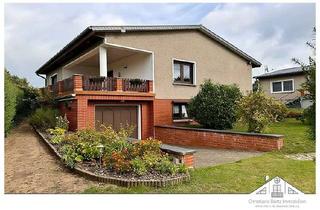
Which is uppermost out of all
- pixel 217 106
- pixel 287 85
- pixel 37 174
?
pixel 287 85

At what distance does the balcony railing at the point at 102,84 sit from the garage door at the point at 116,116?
1084mm

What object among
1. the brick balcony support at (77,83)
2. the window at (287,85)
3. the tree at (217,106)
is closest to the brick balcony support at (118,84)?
the brick balcony support at (77,83)

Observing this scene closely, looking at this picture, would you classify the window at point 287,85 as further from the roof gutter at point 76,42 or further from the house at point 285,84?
the roof gutter at point 76,42

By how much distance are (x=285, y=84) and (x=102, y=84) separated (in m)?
21.2

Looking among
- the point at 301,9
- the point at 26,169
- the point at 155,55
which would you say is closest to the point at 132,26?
the point at 155,55

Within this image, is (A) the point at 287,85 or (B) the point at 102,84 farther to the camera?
(A) the point at 287,85

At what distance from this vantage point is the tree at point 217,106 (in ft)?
49.8

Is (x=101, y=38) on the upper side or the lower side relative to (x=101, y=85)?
upper

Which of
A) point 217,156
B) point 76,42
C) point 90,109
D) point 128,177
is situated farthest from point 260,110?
point 76,42

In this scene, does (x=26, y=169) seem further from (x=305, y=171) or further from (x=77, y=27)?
(x=77, y=27)

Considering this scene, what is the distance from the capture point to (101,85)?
14789 millimetres

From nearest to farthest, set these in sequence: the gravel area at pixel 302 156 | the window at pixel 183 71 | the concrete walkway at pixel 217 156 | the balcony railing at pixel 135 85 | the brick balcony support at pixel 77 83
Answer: the concrete walkway at pixel 217 156 < the gravel area at pixel 302 156 < the brick balcony support at pixel 77 83 < the balcony railing at pixel 135 85 < the window at pixel 183 71

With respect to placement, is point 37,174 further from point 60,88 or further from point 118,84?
point 60,88

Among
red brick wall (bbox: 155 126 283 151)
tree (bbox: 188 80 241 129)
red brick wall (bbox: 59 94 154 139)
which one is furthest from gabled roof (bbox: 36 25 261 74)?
red brick wall (bbox: 155 126 283 151)
